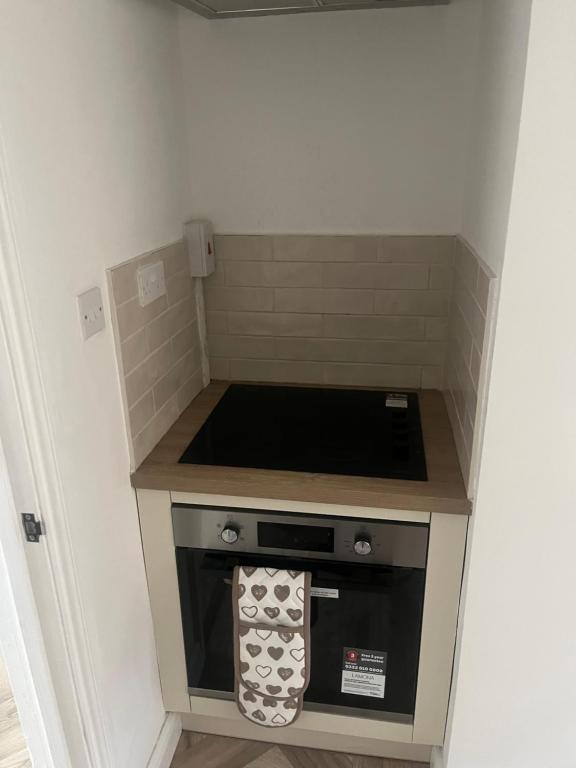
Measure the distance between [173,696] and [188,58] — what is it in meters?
1.81

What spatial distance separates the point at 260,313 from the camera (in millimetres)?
1896

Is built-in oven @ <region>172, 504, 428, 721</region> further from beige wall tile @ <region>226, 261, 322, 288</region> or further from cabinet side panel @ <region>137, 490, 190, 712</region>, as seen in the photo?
beige wall tile @ <region>226, 261, 322, 288</region>

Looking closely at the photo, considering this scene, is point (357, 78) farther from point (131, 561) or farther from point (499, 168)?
point (131, 561)

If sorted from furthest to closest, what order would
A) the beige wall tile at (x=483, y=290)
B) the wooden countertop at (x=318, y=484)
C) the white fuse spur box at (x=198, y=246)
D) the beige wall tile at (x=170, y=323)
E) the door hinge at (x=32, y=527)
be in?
the white fuse spur box at (x=198, y=246) → the beige wall tile at (x=170, y=323) → the wooden countertop at (x=318, y=484) → the beige wall tile at (x=483, y=290) → the door hinge at (x=32, y=527)

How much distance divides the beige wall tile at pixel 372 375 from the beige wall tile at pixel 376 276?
26 cm

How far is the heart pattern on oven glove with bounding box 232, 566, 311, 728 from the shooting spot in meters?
1.40

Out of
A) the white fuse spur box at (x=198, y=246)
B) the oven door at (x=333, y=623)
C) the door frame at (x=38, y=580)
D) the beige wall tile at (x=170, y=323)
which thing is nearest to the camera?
the door frame at (x=38, y=580)

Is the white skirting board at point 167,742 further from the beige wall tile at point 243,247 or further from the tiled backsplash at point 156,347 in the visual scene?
the beige wall tile at point 243,247

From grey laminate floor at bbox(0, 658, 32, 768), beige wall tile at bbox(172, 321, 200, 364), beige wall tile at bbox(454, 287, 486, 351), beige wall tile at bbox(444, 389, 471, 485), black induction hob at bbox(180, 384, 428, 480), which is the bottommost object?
grey laminate floor at bbox(0, 658, 32, 768)

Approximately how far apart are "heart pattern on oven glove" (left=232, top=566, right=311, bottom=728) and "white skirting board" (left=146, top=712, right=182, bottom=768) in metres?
0.31

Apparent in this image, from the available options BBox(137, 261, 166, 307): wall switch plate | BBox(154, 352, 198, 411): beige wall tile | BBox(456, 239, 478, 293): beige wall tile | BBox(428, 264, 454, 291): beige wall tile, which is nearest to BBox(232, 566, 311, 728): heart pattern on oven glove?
BBox(154, 352, 198, 411): beige wall tile

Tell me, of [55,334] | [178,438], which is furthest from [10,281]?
[178,438]

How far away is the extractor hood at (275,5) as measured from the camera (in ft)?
4.74

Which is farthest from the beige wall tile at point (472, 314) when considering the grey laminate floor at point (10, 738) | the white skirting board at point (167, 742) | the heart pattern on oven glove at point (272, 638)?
the grey laminate floor at point (10, 738)
